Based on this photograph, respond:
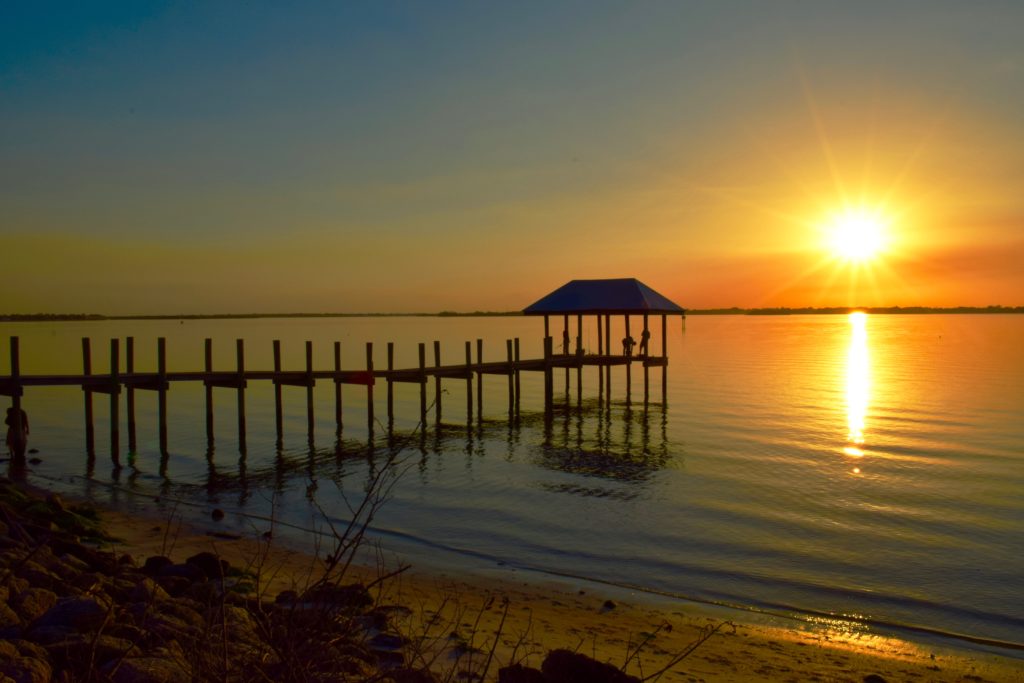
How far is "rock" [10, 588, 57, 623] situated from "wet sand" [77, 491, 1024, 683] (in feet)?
3.87

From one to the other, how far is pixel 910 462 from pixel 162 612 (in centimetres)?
1797

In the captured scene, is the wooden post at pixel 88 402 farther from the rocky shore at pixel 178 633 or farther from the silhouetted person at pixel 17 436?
the rocky shore at pixel 178 633

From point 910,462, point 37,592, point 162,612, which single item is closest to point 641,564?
point 162,612

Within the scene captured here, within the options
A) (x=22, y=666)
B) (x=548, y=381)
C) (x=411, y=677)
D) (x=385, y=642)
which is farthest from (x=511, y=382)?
(x=22, y=666)

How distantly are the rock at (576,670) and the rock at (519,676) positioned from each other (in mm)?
87

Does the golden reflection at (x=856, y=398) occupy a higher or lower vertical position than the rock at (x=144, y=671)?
lower

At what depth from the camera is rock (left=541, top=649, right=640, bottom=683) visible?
5.01 meters

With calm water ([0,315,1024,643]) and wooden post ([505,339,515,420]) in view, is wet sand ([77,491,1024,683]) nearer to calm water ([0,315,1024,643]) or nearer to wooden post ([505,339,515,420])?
calm water ([0,315,1024,643])

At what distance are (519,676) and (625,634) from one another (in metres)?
3.51

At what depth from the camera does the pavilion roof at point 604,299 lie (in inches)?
1172

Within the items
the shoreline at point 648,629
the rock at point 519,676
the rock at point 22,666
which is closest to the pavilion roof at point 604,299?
the shoreline at point 648,629

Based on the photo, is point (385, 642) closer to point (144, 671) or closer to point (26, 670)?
point (144, 671)

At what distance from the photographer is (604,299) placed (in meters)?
30.4

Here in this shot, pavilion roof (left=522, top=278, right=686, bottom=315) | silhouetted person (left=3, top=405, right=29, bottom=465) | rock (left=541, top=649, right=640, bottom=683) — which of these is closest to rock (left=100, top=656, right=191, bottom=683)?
rock (left=541, top=649, right=640, bottom=683)
